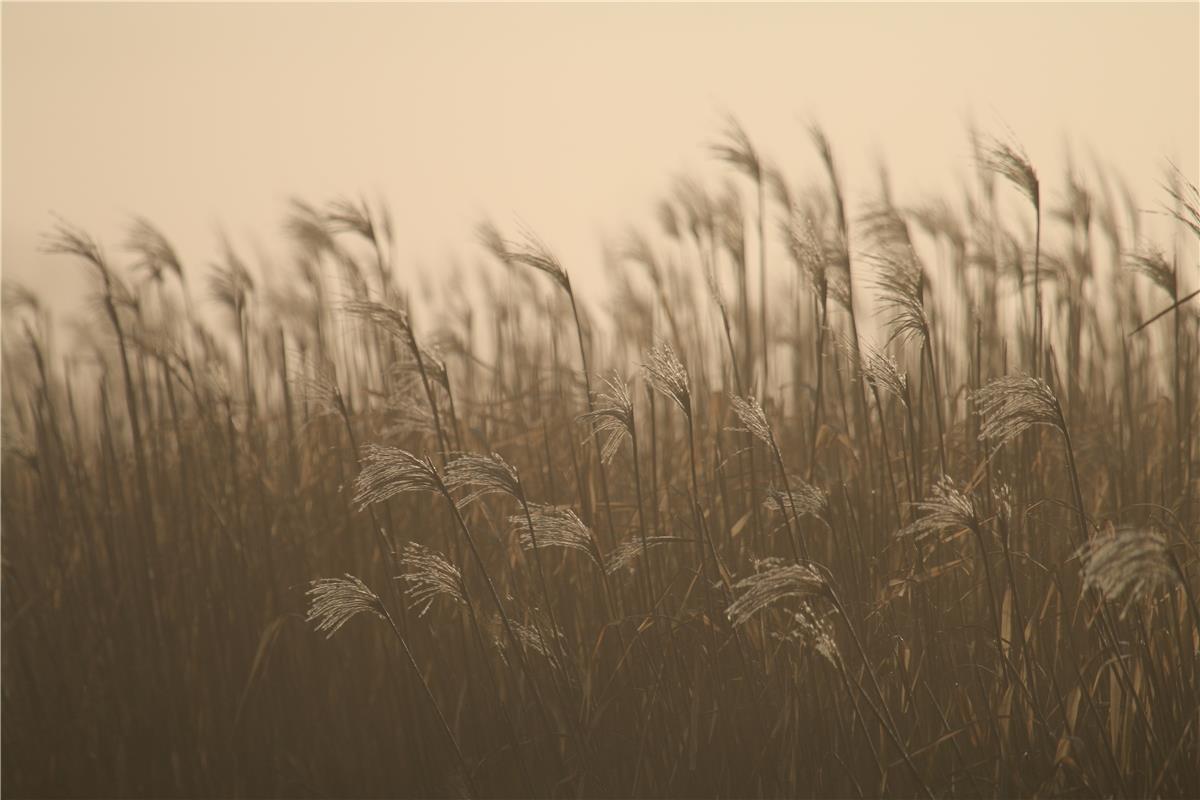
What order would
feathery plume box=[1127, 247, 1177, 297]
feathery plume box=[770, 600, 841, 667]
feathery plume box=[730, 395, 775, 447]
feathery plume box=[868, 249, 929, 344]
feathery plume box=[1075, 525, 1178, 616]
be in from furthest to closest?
feathery plume box=[1127, 247, 1177, 297], feathery plume box=[868, 249, 929, 344], feathery plume box=[730, 395, 775, 447], feathery plume box=[770, 600, 841, 667], feathery plume box=[1075, 525, 1178, 616]

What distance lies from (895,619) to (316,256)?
1.85m

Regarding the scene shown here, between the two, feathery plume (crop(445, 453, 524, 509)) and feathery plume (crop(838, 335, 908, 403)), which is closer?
feathery plume (crop(445, 453, 524, 509))

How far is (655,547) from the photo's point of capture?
2.05 m

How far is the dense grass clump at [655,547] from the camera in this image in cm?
168

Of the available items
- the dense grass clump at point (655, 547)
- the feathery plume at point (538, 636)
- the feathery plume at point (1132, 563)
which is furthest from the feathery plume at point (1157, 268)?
the feathery plume at point (538, 636)

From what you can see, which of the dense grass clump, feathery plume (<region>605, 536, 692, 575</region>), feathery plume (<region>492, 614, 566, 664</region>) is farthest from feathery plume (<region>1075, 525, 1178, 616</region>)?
feathery plume (<region>492, 614, 566, 664</region>)

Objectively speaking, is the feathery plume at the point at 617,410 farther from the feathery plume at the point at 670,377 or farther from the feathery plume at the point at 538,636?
the feathery plume at the point at 538,636

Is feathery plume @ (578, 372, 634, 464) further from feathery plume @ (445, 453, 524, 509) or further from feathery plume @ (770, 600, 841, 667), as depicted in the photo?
feathery plume @ (770, 600, 841, 667)

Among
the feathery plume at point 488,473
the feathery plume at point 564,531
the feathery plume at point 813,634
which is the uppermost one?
the feathery plume at point 488,473

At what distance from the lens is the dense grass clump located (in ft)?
5.51

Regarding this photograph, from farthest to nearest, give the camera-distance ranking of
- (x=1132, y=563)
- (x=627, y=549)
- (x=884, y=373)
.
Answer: (x=627, y=549) < (x=884, y=373) < (x=1132, y=563)

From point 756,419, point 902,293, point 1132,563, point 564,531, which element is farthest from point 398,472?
point 1132,563

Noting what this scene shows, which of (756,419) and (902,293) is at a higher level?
(902,293)

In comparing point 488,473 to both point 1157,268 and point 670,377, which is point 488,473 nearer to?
point 670,377
